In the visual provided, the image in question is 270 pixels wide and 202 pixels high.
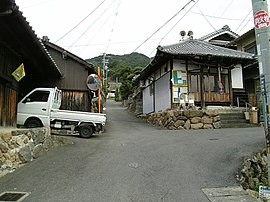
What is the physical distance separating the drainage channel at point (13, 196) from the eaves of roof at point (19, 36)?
375 cm

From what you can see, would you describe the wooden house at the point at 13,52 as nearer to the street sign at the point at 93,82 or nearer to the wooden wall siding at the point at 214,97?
the street sign at the point at 93,82

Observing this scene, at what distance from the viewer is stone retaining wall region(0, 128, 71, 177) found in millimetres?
5773

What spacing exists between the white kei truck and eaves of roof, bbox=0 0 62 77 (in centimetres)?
154

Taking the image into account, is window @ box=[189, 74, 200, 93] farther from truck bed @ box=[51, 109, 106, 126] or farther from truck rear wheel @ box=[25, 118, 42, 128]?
truck rear wheel @ box=[25, 118, 42, 128]

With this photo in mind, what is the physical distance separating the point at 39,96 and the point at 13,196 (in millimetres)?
Result: 7131

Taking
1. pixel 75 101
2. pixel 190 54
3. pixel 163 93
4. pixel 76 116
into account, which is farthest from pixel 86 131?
pixel 190 54

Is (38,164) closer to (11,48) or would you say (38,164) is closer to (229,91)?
(11,48)

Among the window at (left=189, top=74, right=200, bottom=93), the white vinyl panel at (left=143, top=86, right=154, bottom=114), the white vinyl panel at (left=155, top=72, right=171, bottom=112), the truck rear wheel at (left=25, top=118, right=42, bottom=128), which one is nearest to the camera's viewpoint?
the truck rear wheel at (left=25, top=118, right=42, bottom=128)

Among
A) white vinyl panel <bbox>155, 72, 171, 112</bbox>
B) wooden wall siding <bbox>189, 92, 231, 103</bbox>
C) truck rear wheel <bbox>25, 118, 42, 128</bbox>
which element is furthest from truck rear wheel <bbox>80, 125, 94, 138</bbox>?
wooden wall siding <bbox>189, 92, 231, 103</bbox>

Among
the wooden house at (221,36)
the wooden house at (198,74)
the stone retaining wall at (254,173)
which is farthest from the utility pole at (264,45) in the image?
the wooden house at (221,36)

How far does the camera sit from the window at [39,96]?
10.8m

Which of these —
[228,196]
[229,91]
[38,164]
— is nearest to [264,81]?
[228,196]

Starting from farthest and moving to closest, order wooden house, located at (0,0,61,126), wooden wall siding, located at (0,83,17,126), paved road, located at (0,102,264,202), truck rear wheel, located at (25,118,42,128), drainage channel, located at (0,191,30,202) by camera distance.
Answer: truck rear wheel, located at (25,118,42,128) → wooden wall siding, located at (0,83,17,126) → wooden house, located at (0,0,61,126) → paved road, located at (0,102,264,202) → drainage channel, located at (0,191,30,202)

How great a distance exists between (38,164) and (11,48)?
4.37m
